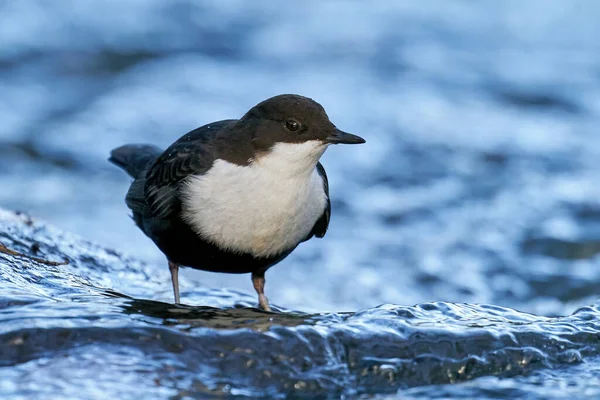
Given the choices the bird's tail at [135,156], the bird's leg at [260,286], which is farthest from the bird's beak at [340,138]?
the bird's tail at [135,156]

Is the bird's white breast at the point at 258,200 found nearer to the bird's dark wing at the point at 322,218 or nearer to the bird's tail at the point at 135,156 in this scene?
the bird's dark wing at the point at 322,218

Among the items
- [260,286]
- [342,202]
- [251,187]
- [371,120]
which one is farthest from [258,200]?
[371,120]

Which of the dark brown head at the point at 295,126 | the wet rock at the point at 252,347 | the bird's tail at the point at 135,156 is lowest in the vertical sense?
the wet rock at the point at 252,347

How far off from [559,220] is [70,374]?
5.39 meters

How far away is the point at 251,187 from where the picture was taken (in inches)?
174

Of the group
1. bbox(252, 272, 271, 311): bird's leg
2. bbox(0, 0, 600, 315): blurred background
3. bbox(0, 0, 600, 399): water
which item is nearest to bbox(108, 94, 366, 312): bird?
bbox(252, 272, 271, 311): bird's leg

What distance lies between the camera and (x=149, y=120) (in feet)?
32.2

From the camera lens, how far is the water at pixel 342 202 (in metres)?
3.43

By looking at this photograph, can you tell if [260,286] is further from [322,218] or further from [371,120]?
[371,120]

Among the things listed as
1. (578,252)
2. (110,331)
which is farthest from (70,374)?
(578,252)

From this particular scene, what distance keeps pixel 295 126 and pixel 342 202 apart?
376cm

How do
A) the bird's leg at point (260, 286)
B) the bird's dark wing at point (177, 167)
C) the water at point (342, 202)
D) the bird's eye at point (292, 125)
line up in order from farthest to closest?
the bird's leg at point (260, 286)
the bird's dark wing at point (177, 167)
the bird's eye at point (292, 125)
the water at point (342, 202)

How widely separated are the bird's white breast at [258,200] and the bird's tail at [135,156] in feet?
4.15

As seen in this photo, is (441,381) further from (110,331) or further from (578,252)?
(578,252)
